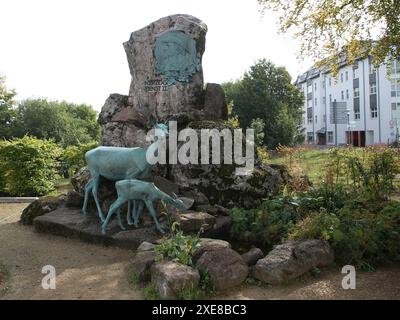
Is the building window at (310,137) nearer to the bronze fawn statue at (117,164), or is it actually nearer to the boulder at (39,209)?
the boulder at (39,209)

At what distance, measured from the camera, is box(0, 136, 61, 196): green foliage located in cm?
1347

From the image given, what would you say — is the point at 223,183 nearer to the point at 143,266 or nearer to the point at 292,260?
the point at 292,260

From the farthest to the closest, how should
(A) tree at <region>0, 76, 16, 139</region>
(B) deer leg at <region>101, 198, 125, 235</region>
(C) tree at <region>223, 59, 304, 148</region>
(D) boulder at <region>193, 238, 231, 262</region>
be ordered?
1. (A) tree at <region>0, 76, 16, 139</region>
2. (C) tree at <region>223, 59, 304, 148</region>
3. (B) deer leg at <region>101, 198, 125, 235</region>
4. (D) boulder at <region>193, 238, 231, 262</region>

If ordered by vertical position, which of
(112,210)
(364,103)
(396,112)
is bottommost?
(112,210)

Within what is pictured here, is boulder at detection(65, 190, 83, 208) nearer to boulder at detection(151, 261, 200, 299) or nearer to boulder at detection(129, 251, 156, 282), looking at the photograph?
boulder at detection(129, 251, 156, 282)

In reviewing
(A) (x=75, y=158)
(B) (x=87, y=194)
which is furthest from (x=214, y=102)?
(A) (x=75, y=158)

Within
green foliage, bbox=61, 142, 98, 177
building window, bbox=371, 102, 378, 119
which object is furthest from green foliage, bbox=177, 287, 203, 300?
building window, bbox=371, 102, 378, 119

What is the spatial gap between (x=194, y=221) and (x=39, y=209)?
4.30 m

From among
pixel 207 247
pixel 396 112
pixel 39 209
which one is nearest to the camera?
pixel 207 247

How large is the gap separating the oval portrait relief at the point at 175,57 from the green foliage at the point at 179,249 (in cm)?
491

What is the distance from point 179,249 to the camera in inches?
202

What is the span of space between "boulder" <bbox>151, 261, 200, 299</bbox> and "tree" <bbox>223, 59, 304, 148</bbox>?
92.6ft

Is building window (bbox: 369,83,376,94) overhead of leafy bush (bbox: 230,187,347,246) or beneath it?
overhead
